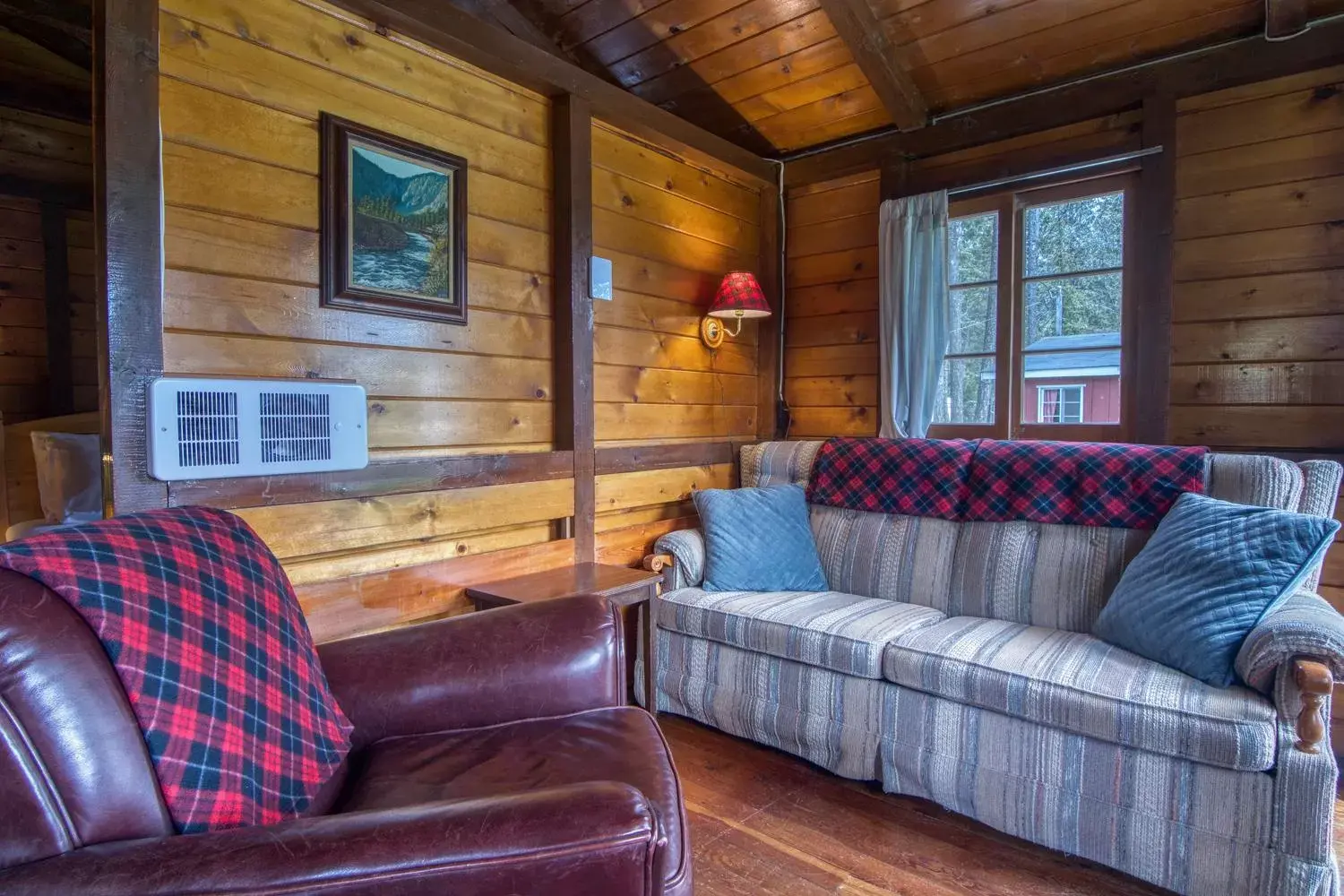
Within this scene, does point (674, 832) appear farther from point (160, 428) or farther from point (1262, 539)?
point (1262, 539)

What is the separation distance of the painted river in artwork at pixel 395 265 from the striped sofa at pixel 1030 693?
47.0 inches

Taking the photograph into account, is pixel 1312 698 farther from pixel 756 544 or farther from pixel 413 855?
pixel 413 855

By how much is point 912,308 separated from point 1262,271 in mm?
1075

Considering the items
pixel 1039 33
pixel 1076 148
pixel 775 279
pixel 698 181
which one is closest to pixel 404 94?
pixel 698 181

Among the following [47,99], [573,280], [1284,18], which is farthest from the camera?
[47,99]

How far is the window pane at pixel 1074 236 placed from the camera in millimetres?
2588

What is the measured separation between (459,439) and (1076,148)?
7.77 ft

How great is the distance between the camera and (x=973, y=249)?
2.89 meters

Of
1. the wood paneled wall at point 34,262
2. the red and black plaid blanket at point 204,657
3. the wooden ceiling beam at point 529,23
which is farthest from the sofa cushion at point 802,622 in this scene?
the wood paneled wall at point 34,262

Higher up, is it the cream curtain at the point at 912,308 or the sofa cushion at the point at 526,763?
the cream curtain at the point at 912,308

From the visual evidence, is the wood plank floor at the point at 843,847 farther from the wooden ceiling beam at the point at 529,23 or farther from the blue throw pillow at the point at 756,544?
the wooden ceiling beam at the point at 529,23

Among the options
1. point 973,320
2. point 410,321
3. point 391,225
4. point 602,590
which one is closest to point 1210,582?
point 973,320

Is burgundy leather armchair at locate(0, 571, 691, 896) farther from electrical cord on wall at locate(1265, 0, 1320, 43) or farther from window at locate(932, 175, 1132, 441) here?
electrical cord on wall at locate(1265, 0, 1320, 43)

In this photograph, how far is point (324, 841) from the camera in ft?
2.48
